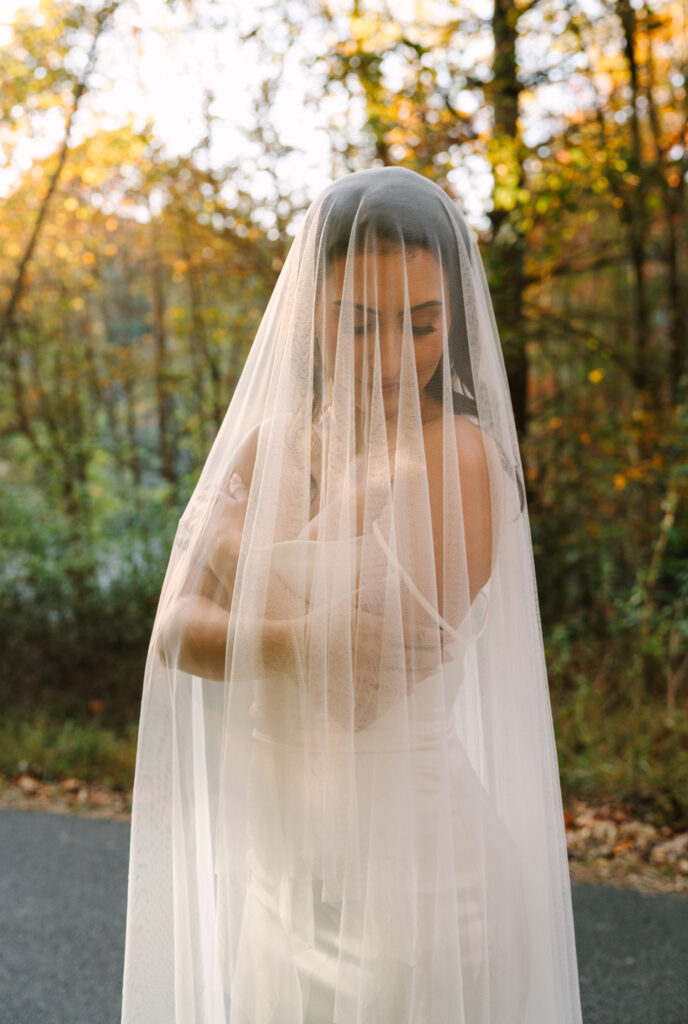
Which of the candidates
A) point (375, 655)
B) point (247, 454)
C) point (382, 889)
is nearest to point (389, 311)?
point (247, 454)

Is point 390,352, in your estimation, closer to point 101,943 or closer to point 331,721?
point 331,721

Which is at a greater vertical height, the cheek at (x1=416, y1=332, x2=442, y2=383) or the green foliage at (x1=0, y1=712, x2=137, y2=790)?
the cheek at (x1=416, y1=332, x2=442, y2=383)

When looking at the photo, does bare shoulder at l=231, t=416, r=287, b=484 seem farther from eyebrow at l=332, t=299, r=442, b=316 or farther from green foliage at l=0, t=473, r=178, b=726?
green foliage at l=0, t=473, r=178, b=726

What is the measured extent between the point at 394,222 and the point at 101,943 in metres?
2.96

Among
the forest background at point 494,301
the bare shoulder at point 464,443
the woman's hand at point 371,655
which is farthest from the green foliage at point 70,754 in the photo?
the bare shoulder at point 464,443

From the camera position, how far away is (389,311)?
4.82 ft

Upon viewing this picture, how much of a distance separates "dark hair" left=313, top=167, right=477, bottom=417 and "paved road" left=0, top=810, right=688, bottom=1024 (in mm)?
2333

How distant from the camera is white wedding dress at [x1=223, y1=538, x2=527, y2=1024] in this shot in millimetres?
1389

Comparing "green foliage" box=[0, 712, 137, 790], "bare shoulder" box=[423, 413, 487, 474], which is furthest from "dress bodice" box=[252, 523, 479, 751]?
"green foliage" box=[0, 712, 137, 790]

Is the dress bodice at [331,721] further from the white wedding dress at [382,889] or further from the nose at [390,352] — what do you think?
the nose at [390,352]

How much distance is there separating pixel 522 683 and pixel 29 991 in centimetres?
230

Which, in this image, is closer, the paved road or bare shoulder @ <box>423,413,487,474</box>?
bare shoulder @ <box>423,413,487,474</box>

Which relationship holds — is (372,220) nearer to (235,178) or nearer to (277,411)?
(277,411)

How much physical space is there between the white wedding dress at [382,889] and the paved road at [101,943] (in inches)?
66.2
